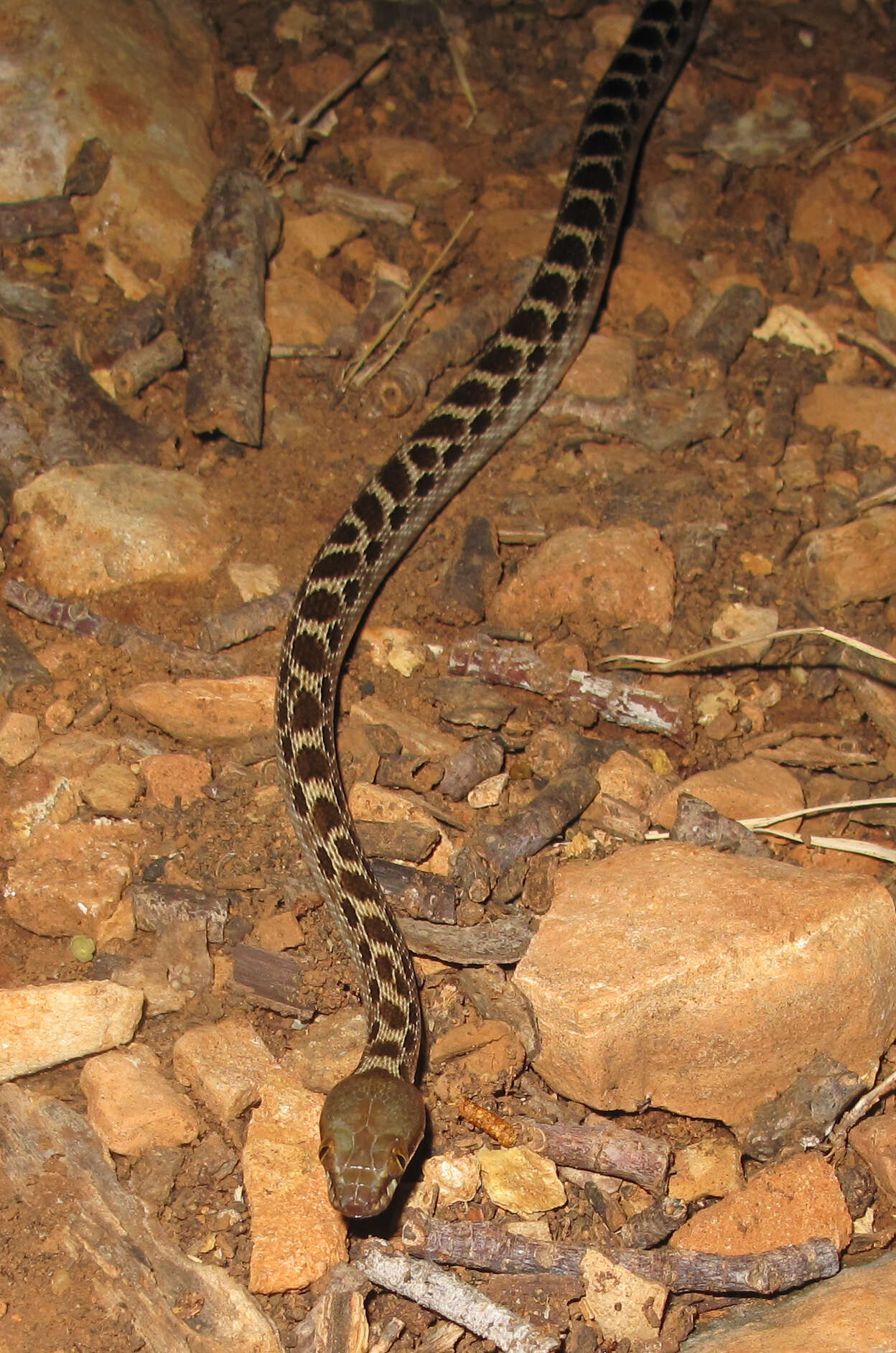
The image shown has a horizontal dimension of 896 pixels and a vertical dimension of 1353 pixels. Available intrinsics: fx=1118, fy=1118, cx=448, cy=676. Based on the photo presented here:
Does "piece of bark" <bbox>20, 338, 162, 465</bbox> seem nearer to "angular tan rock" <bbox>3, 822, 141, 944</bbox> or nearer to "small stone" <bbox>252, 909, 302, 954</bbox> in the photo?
"angular tan rock" <bbox>3, 822, 141, 944</bbox>

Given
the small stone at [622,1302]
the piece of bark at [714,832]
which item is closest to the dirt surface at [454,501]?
the small stone at [622,1302]

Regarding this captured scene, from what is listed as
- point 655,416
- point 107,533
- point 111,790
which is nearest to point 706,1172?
point 111,790

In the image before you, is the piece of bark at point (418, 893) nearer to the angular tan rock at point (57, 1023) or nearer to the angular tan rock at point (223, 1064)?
the angular tan rock at point (223, 1064)

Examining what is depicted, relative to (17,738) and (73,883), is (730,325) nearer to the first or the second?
(17,738)

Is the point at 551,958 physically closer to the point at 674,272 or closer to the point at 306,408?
the point at 306,408

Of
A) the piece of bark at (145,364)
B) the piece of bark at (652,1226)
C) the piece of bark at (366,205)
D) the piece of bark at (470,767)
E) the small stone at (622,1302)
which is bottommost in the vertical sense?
the piece of bark at (652,1226)

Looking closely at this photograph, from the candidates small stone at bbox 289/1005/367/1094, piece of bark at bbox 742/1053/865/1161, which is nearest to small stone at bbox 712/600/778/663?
piece of bark at bbox 742/1053/865/1161
